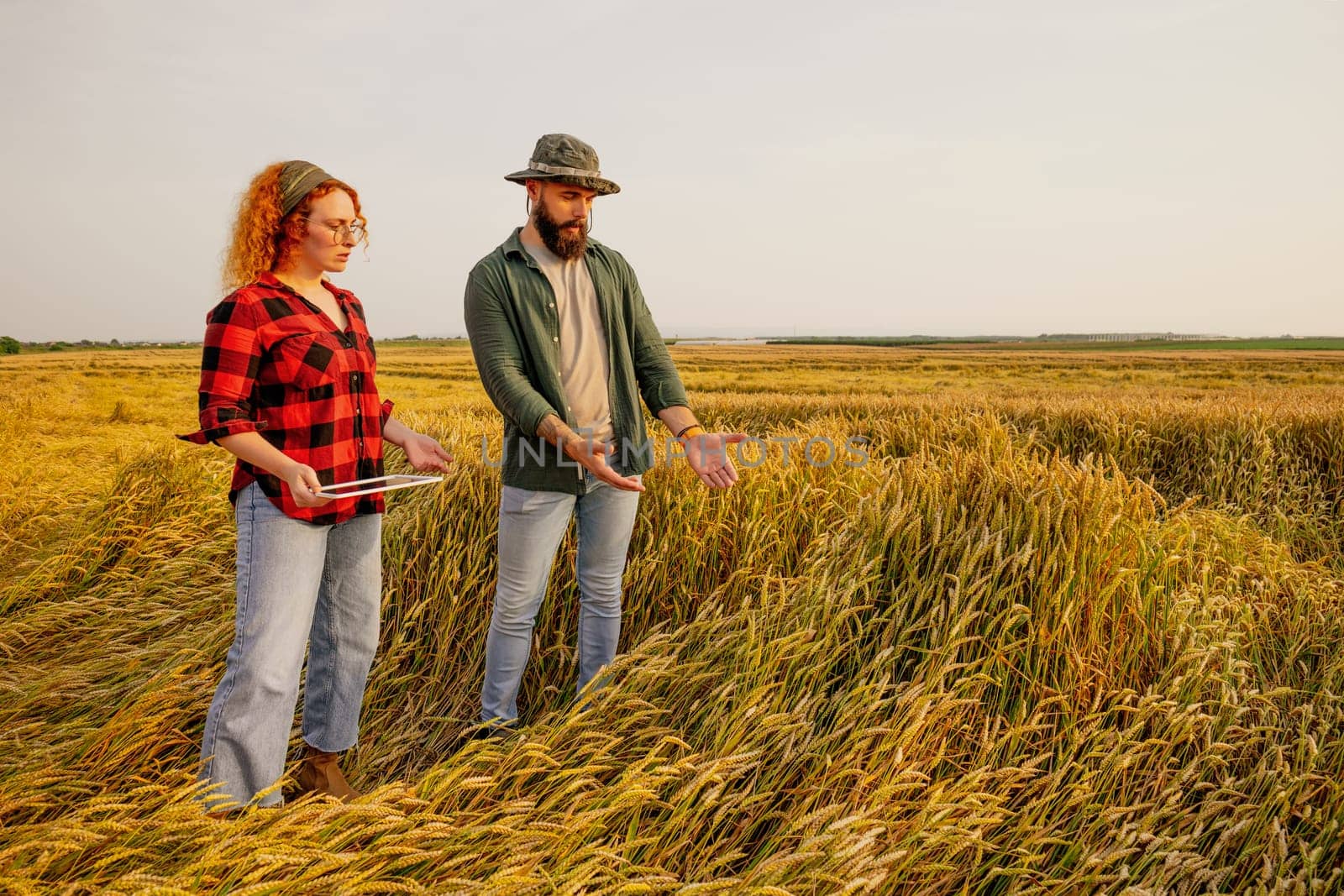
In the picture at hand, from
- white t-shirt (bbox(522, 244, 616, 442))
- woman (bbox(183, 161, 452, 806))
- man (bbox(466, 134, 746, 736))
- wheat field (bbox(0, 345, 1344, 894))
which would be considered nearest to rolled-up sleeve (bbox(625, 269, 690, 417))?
man (bbox(466, 134, 746, 736))

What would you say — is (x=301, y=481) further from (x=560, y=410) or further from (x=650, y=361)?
(x=650, y=361)

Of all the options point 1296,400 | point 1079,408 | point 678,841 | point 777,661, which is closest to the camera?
point 678,841

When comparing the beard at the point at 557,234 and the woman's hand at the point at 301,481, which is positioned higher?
the beard at the point at 557,234

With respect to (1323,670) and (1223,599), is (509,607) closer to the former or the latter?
(1223,599)

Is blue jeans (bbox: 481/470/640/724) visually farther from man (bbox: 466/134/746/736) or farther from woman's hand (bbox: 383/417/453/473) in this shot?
woman's hand (bbox: 383/417/453/473)

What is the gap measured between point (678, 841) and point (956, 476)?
6.23 ft

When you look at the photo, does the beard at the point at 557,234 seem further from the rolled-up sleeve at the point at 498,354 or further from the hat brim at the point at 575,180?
the rolled-up sleeve at the point at 498,354

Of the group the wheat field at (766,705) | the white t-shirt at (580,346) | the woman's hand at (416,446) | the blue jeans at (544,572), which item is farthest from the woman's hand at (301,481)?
the white t-shirt at (580,346)

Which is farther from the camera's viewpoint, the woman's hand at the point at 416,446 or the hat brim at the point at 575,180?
the hat brim at the point at 575,180

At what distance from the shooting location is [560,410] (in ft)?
8.14

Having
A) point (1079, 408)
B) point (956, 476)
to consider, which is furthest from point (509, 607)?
point (1079, 408)

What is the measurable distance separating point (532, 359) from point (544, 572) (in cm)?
73

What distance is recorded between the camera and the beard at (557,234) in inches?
98.0

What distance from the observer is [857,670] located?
2.62 meters
